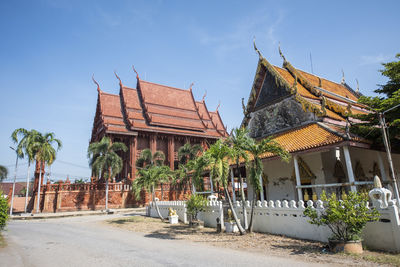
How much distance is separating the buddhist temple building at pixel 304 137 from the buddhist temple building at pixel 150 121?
16212 millimetres

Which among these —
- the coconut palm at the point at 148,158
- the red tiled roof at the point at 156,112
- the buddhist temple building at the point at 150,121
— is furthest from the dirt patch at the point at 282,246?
the red tiled roof at the point at 156,112

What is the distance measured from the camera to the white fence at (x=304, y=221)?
6.46 m

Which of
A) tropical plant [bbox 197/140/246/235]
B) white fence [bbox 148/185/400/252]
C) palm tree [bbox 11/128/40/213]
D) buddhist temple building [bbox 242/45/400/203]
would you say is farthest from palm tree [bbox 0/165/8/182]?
tropical plant [bbox 197/140/246/235]

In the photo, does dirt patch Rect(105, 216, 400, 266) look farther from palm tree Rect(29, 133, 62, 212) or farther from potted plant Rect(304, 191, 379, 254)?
palm tree Rect(29, 133, 62, 212)

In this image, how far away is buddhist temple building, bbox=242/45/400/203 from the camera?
10156 mm

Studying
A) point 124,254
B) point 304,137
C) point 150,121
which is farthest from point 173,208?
point 150,121

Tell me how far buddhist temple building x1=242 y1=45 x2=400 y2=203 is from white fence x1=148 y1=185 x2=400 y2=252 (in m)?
0.81

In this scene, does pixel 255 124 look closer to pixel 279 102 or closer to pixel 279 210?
pixel 279 102

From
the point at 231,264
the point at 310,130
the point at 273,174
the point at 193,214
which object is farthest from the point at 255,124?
the point at 231,264

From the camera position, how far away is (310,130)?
11227 mm

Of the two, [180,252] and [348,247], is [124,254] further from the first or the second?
[348,247]

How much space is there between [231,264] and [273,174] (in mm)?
8154

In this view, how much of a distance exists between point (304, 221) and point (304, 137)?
3.64 m

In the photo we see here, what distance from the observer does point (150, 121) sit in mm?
31016
